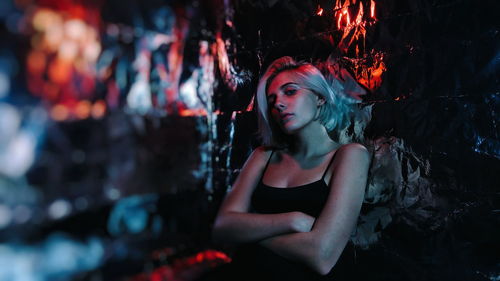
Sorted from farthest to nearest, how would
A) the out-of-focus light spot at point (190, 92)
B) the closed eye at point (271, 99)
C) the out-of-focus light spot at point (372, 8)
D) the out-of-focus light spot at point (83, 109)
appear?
the out-of-focus light spot at point (190, 92)
the closed eye at point (271, 99)
the out-of-focus light spot at point (372, 8)
the out-of-focus light spot at point (83, 109)

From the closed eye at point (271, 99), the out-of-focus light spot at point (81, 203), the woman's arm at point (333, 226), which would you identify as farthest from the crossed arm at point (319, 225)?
the out-of-focus light spot at point (81, 203)

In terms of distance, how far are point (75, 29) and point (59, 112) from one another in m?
0.28

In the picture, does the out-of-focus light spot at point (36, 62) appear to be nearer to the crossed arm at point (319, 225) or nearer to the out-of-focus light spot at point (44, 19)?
the out-of-focus light spot at point (44, 19)

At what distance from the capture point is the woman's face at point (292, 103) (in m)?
1.68

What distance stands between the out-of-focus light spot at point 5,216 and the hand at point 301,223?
0.89 m

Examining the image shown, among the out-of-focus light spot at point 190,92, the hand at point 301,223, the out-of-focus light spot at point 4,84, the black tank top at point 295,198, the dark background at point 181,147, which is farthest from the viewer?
the out-of-focus light spot at point 190,92

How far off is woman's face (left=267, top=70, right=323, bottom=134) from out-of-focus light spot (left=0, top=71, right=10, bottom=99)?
1004 millimetres

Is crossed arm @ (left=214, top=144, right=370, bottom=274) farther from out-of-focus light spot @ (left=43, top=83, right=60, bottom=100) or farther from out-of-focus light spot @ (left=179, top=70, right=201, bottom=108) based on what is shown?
out-of-focus light spot @ (left=43, top=83, right=60, bottom=100)

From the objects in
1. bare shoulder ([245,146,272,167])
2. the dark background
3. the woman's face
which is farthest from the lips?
the dark background

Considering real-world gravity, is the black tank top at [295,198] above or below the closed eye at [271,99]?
below

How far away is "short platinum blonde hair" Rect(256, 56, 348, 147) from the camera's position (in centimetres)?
171

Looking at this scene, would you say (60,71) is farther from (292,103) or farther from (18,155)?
(292,103)

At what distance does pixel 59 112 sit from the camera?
124cm

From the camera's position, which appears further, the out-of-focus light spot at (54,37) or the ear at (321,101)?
the ear at (321,101)
